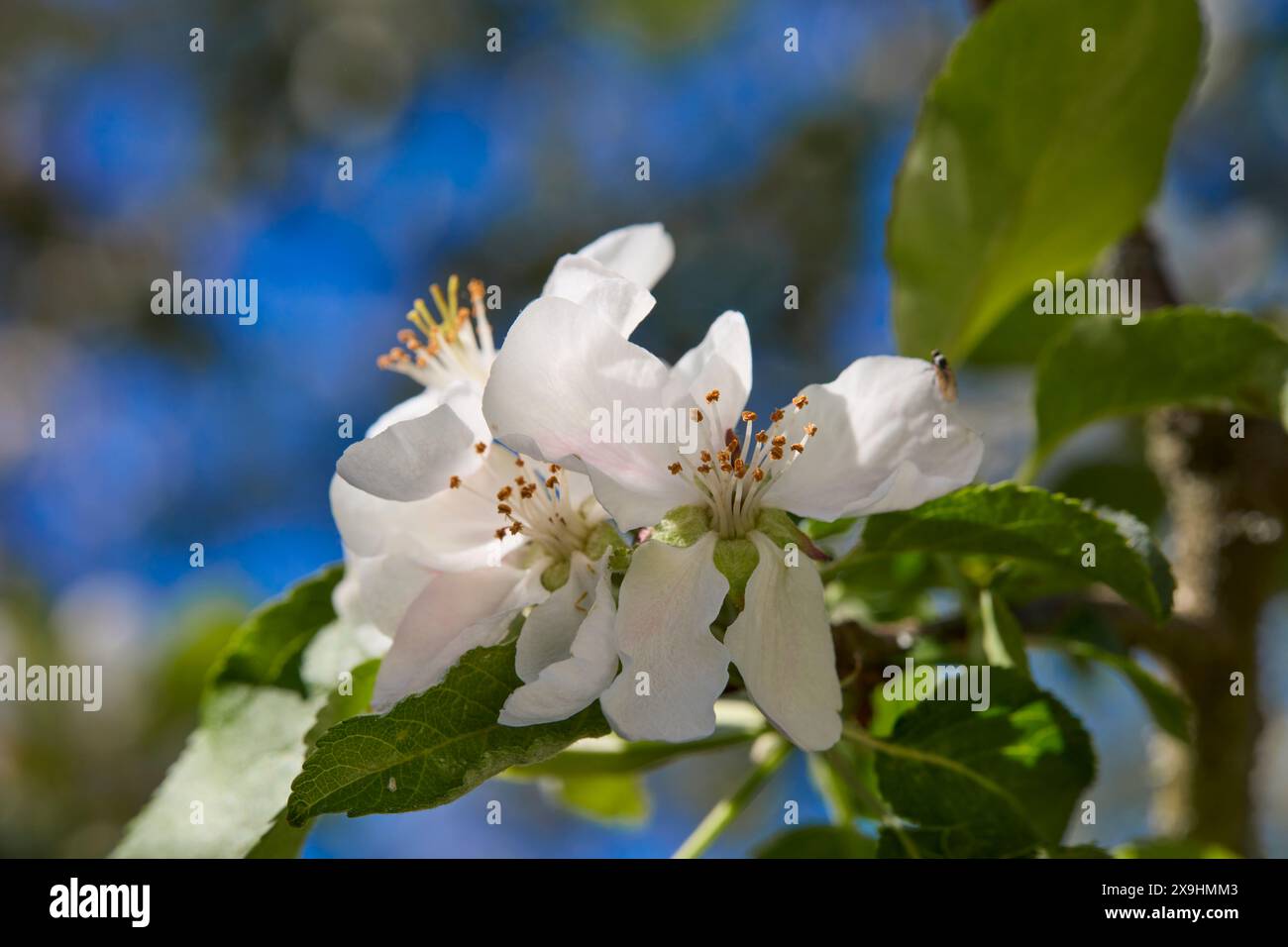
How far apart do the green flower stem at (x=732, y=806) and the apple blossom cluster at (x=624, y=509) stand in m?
0.28

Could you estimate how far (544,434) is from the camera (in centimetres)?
68

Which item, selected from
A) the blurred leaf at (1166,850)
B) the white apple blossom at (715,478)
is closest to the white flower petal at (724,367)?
the white apple blossom at (715,478)

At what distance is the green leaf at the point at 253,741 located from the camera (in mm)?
773

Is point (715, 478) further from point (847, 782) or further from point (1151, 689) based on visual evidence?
point (1151, 689)

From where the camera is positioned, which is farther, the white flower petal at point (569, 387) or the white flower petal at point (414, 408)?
the white flower petal at point (414, 408)

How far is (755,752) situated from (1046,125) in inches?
23.1

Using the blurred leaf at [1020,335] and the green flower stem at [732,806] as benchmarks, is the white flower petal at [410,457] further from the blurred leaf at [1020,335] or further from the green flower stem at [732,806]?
the blurred leaf at [1020,335]

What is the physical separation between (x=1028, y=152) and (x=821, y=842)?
2.03ft

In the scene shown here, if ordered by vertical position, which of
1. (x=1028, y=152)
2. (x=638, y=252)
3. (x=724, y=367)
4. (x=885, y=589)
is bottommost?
(x=885, y=589)

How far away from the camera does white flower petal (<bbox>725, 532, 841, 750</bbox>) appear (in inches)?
26.6

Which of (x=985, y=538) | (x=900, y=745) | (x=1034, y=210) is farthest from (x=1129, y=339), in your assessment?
(x=900, y=745)

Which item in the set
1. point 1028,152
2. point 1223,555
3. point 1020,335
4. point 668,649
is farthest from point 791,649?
point 1223,555

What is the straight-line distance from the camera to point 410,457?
0.69 m

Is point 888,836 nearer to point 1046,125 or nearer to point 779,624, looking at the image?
point 779,624
